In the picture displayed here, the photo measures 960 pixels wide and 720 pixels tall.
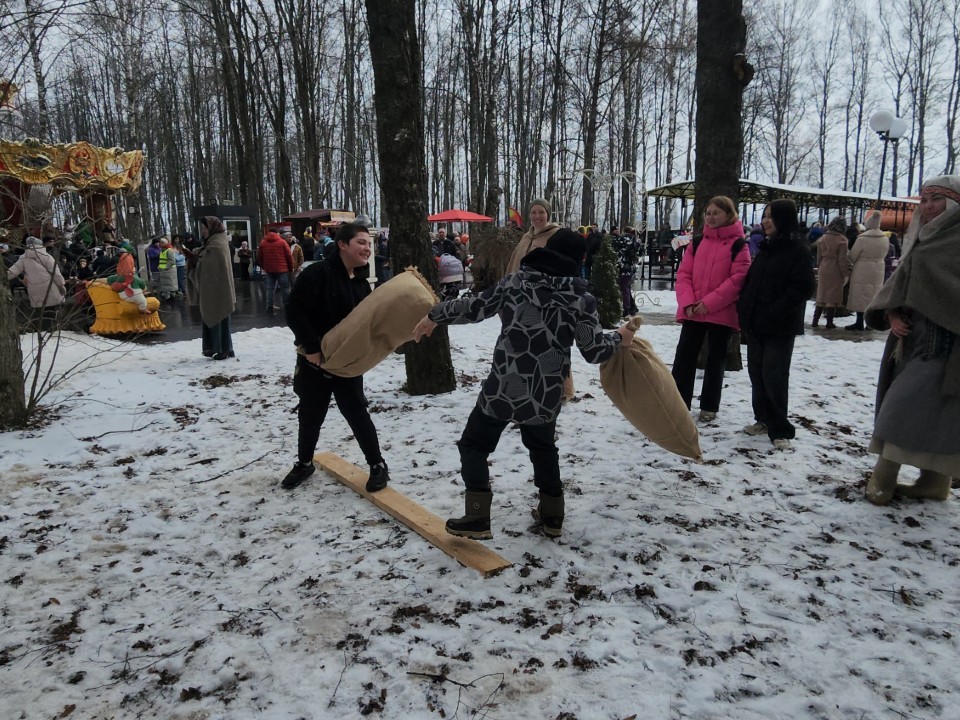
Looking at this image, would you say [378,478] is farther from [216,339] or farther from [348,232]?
[216,339]

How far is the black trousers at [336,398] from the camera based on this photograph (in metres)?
3.92

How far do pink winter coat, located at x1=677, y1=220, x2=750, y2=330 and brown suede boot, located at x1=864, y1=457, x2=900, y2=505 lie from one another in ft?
4.78

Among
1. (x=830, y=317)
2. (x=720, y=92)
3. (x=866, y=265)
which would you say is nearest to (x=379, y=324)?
(x=720, y=92)

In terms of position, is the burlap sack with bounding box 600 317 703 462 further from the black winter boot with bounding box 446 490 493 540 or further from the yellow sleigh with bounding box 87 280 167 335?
the yellow sleigh with bounding box 87 280 167 335

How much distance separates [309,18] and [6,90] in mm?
20399

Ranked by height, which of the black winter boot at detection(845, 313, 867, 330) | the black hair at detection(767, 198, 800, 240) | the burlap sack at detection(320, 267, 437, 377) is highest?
the black hair at detection(767, 198, 800, 240)

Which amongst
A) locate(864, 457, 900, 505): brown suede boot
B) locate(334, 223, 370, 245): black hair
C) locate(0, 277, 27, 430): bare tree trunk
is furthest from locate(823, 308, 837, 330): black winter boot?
locate(0, 277, 27, 430): bare tree trunk

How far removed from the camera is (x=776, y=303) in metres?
4.40

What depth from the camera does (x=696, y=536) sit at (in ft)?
11.1

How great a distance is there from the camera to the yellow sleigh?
997 centimetres

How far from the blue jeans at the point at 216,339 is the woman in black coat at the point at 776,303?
6207 millimetres

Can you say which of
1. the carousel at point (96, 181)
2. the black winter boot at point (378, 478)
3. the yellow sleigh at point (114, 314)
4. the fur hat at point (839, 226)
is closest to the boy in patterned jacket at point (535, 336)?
the black winter boot at point (378, 478)

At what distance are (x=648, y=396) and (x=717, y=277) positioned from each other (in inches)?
75.0

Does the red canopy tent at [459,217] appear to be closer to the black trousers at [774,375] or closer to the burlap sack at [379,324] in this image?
the black trousers at [774,375]
